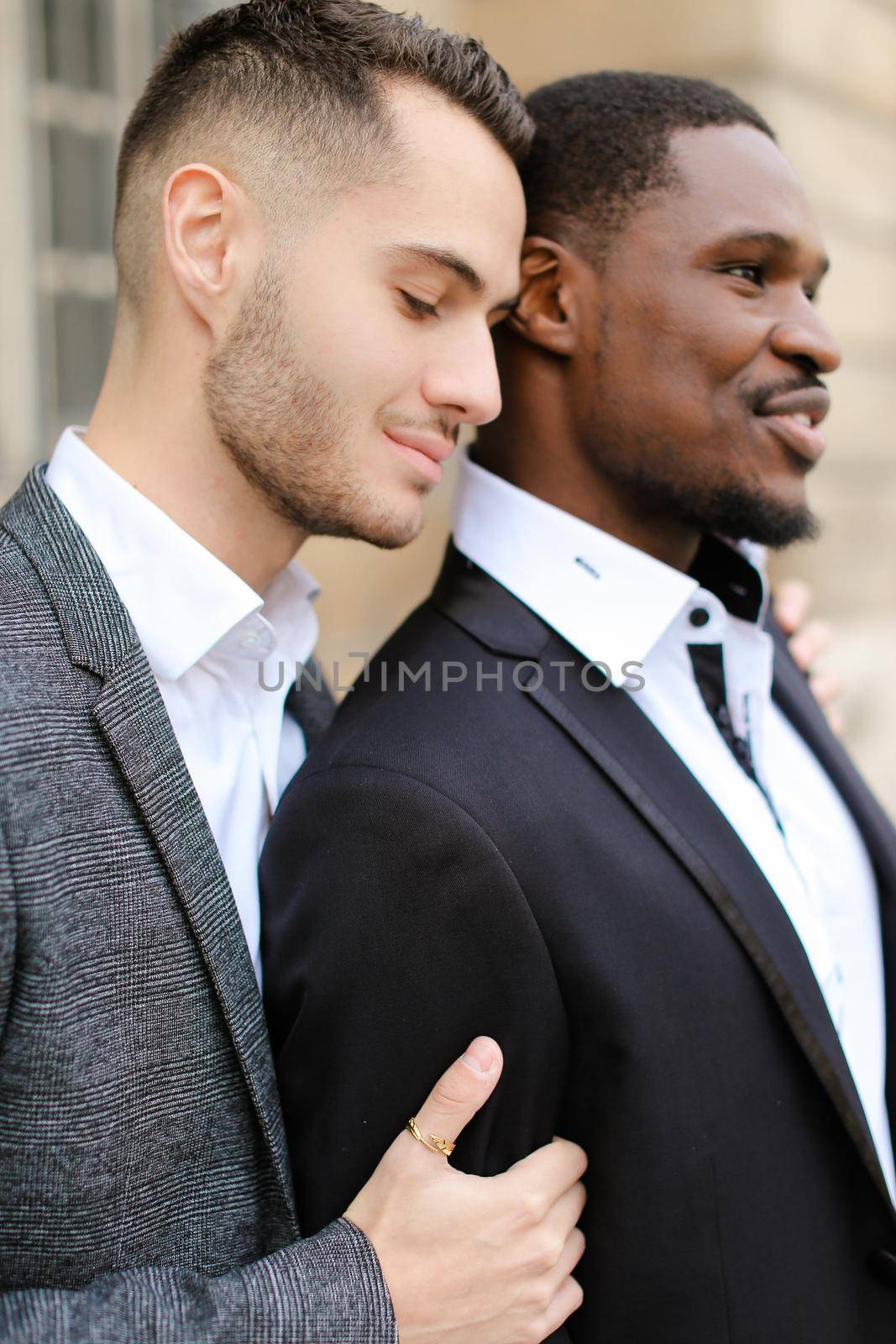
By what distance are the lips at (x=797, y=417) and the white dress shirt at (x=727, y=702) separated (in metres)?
0.26

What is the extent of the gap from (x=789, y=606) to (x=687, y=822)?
115 cm

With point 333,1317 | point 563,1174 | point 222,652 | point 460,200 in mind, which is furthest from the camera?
point 222,652

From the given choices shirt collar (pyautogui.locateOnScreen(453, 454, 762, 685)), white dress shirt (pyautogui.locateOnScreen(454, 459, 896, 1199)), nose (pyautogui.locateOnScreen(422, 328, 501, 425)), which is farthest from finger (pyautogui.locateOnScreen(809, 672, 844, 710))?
nose (pyautogui.locateOnScreen(422, 328, 501, 425))

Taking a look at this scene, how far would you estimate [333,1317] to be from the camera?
4.17ft

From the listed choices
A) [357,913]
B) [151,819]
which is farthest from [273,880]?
[151,819]

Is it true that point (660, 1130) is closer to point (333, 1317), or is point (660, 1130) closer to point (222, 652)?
point (333, 1317)

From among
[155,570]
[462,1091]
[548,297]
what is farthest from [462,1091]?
[548,297]

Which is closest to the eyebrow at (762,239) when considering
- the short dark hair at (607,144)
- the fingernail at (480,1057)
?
the short dark hair at (607,144)

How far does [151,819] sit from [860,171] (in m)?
3.96

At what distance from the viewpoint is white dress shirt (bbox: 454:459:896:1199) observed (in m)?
1.69

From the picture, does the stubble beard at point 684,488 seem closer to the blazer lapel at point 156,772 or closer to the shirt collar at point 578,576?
the shirt collar at point 578,576

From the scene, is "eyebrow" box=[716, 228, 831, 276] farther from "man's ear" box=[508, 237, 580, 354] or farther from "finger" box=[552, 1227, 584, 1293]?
"finger" box=[552, 1227, 584, 1293]

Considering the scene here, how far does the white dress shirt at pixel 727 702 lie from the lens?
1692mm

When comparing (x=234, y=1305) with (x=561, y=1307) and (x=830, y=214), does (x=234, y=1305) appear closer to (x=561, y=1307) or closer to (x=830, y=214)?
(x=561, y=1307)
